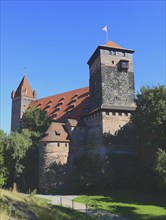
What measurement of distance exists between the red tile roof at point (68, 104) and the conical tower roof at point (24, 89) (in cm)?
852

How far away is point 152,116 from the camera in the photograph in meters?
30.8

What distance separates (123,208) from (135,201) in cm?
361

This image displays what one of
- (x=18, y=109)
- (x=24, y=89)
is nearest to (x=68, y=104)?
(x=18, y=109)

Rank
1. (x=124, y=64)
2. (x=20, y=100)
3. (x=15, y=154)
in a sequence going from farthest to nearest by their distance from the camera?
(x=20, y=100) → (x=124, y=64) → (x=15, y=154)

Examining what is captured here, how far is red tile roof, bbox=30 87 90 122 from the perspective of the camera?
46050mm

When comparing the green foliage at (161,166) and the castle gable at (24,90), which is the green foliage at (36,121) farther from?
the green foliage at (161,166)

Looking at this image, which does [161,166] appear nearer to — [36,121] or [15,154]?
[15,154]

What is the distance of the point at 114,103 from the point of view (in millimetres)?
38844

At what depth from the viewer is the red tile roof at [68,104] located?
46.0 m

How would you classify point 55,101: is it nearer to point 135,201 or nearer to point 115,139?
point 115,139

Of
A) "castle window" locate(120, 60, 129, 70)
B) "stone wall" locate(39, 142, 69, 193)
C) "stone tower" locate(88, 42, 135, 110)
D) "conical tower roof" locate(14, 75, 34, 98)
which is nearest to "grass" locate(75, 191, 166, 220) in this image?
"stone wall" locate(39, 142, 69, 193)

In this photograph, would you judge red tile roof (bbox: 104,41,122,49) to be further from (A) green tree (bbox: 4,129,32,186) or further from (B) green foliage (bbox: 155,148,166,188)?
(B) green foliage (bbox: 155,148,166,188)

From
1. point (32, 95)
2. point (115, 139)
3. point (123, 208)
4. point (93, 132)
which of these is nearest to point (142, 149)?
point (115, 139)

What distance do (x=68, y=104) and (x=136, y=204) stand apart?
27.3 metres
